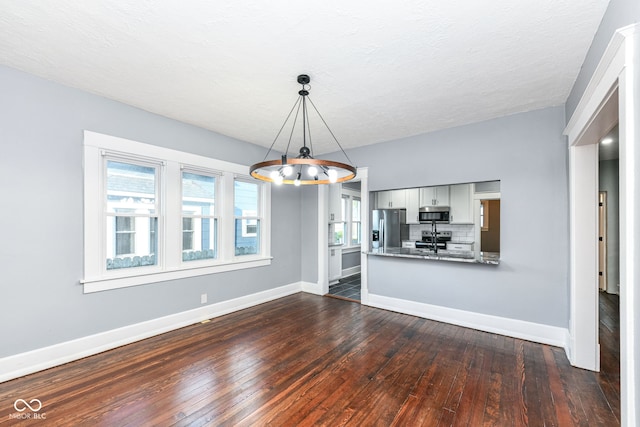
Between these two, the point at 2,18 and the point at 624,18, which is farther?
the point at 2,18

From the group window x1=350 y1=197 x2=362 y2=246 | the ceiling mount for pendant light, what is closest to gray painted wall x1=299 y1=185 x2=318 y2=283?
window x1=350 y1=197 x2=362 y2=246

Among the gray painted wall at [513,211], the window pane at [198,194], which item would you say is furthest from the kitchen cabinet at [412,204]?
the window pane at [198,194]

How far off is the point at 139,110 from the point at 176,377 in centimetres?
295

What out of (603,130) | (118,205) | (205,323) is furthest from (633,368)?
(118,205)

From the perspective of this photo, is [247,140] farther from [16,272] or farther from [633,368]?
[633,368]

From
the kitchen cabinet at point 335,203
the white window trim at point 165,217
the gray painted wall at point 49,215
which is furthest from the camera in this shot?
the kitchen cabinet at point 335,203

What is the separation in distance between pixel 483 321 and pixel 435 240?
1907 millimetres

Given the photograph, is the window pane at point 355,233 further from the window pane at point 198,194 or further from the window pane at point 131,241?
the window pane at point 131,241

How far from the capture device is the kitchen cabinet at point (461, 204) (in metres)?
4.70

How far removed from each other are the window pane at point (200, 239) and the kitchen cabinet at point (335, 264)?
9.07 feet

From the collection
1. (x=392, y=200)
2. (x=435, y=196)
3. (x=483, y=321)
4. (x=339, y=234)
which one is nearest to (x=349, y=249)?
(x=339, y=234)

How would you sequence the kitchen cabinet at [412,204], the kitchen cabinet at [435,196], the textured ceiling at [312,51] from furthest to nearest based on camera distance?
the kitchen cabinet at [412,204], the kitchen cabinet at [435,196], the textured ceiling at [312,51]

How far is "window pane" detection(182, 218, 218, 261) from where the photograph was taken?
3928mm

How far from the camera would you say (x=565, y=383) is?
2.44 metres
